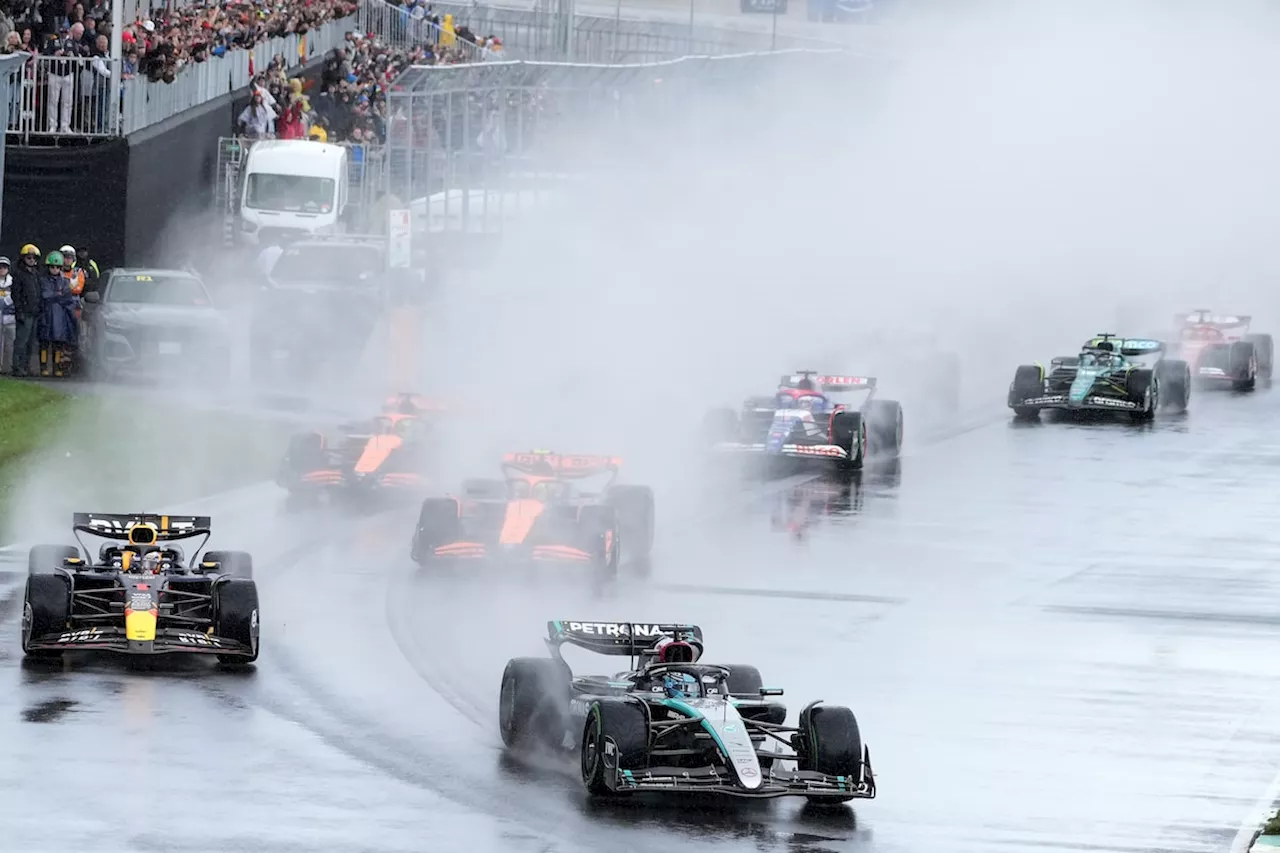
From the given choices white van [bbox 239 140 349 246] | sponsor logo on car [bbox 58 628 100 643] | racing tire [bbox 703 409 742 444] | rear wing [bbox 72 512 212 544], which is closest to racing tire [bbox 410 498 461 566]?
rear wing [bbox 72 512 212 544]

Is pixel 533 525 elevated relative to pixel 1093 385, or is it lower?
lower

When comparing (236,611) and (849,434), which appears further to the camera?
(849,434)

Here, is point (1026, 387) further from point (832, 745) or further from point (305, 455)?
point (832, 745)

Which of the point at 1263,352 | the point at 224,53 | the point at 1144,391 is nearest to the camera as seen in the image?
the point at 1144,391

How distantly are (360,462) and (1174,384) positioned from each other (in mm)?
16127

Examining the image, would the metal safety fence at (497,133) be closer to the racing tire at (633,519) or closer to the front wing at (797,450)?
the front wing at (797,450)

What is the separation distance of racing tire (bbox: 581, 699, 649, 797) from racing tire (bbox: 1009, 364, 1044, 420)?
23233 millimetres

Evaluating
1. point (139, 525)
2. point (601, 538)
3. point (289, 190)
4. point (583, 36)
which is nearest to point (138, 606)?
point (139, 525)

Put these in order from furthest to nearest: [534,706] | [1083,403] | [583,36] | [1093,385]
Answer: [583,36], [1093,385], [1083,403], [534,706]

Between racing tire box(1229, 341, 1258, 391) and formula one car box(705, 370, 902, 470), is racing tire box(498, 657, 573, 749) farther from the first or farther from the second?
racing tire box(1229, 341, 1258, 391)

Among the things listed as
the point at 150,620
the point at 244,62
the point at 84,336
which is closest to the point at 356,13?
the point at 244,62

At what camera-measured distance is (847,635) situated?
1870 cm

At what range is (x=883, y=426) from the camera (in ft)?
102

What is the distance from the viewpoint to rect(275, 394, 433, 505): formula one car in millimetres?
24719
